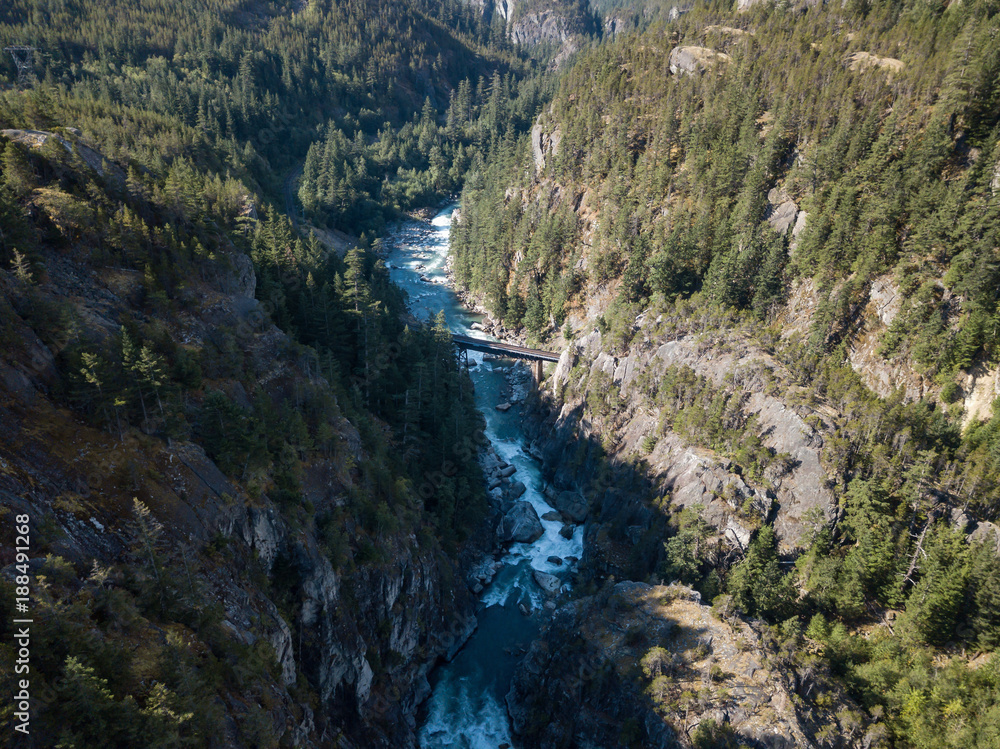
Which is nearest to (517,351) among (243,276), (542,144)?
(243,276)

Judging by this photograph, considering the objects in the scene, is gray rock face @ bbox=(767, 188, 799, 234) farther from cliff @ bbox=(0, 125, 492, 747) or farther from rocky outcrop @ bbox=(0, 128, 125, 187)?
rocky outcrop @ bbox=(0, 128, 125, 187)

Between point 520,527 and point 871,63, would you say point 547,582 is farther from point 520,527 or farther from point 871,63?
point 871,63

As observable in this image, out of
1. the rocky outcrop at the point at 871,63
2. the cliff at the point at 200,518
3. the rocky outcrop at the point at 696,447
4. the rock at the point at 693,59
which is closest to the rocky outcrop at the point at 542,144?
the rock at the point at 693,59

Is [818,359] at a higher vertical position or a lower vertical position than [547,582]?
higher

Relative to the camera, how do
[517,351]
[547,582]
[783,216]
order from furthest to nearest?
[517,351], [783,216], [547,582]

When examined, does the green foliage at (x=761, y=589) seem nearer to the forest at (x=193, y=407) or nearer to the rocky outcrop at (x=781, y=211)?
the forest at (x=193, y=407)

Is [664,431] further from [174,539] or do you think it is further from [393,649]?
[174,539]
